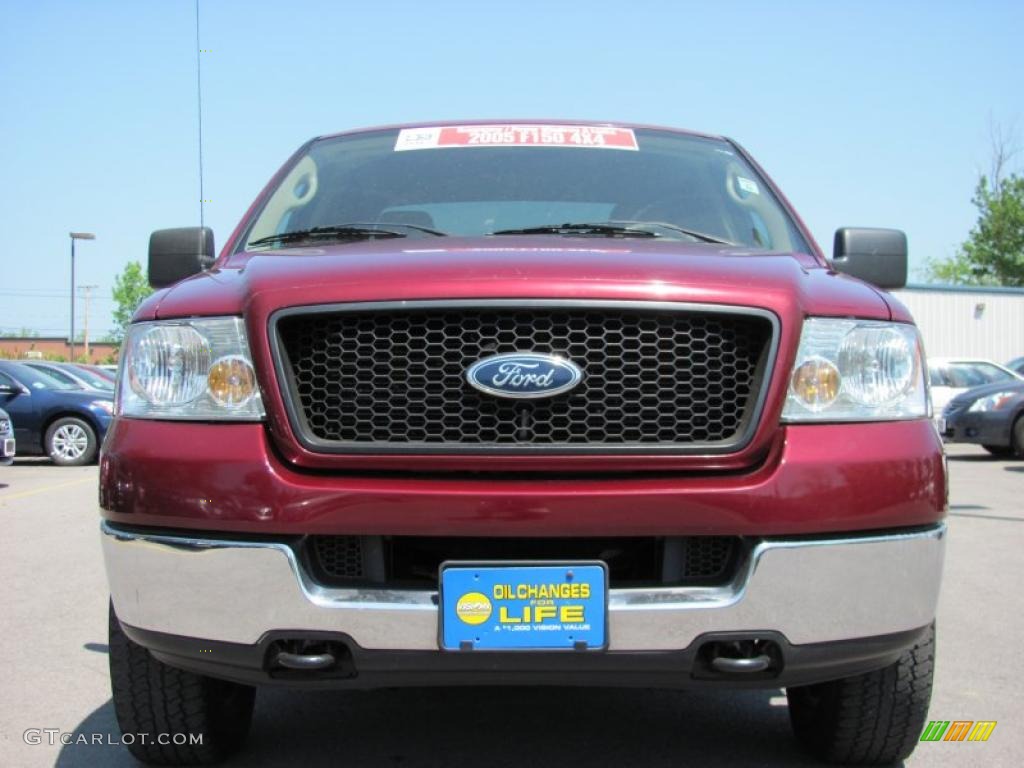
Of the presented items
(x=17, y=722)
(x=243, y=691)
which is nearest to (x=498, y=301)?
(x=243, y=691)

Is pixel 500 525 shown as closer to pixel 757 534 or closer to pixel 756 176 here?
pixel 757 534

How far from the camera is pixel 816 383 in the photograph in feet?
8.02

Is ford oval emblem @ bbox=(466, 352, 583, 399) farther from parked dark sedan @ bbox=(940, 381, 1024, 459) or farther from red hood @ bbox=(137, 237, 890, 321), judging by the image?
parked dark sedan @ bbox=(940, 381, 1024, 459)

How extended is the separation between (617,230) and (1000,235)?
176 ft

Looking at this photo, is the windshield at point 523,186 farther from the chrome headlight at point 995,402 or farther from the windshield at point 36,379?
the windshield at point 36,379

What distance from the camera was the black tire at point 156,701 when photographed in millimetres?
2758

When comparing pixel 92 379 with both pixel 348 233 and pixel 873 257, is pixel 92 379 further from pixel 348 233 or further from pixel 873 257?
pixel 873 257

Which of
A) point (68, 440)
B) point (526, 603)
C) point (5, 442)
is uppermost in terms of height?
point (526, 603)

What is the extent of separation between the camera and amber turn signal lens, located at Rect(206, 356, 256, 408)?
2.43 metres

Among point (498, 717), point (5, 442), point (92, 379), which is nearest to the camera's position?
point (498, 717)

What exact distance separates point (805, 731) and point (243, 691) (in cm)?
155

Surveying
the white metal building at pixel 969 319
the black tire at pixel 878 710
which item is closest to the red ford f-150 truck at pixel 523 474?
the black tire at pixel 878 710

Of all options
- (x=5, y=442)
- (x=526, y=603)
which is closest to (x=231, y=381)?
(x=526, y=603)

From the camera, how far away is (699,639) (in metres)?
2.25
